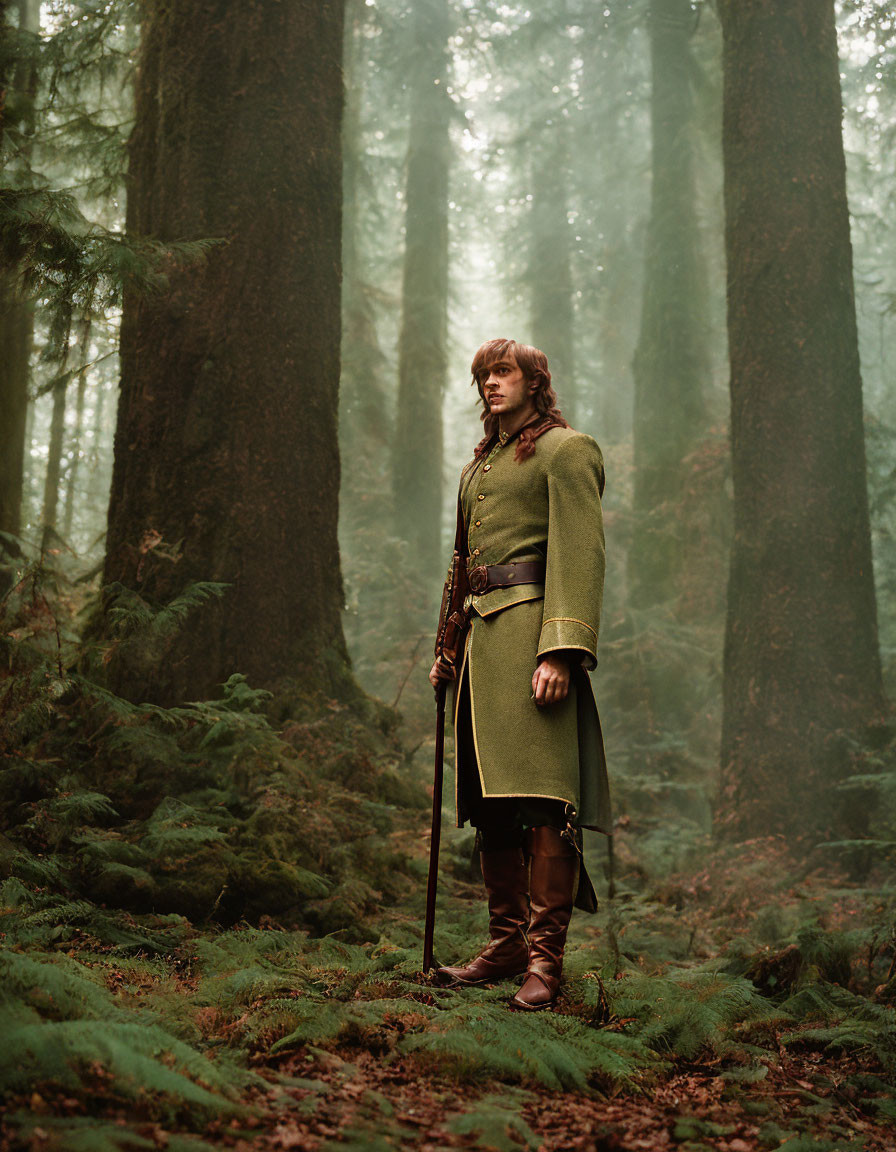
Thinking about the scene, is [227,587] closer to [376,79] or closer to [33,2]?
[33,2]

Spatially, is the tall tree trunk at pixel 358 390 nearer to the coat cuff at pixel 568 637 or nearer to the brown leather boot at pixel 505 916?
the brown leather boot at pixel 505 916

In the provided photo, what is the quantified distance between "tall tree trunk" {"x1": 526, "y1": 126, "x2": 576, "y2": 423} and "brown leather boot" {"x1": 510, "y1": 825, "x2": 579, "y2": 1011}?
59.7 feet

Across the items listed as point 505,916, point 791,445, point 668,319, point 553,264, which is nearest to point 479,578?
point 505,916

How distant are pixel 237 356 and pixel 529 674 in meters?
3.62

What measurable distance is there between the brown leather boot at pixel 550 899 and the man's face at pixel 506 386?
5.78ft

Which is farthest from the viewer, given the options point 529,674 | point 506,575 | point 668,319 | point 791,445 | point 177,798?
point 668,319

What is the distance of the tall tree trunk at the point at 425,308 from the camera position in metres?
17.3

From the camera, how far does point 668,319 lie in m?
15.5

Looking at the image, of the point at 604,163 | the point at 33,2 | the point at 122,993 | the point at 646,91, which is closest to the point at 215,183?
the point at 122,993

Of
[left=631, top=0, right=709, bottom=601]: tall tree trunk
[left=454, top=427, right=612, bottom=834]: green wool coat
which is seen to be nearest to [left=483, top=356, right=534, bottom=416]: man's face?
[left=454, top=427, right=612, bottom=834]: green wool coat

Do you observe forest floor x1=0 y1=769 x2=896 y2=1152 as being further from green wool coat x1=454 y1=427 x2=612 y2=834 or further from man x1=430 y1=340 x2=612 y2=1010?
green wool coat x1=454 y1=427 x2=612 y2=834

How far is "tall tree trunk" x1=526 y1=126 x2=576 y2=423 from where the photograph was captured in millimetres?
22359

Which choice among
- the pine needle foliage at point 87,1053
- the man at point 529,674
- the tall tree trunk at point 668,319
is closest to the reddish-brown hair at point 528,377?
the man at point 529,674

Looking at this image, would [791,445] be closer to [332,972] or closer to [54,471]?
[332,972]
